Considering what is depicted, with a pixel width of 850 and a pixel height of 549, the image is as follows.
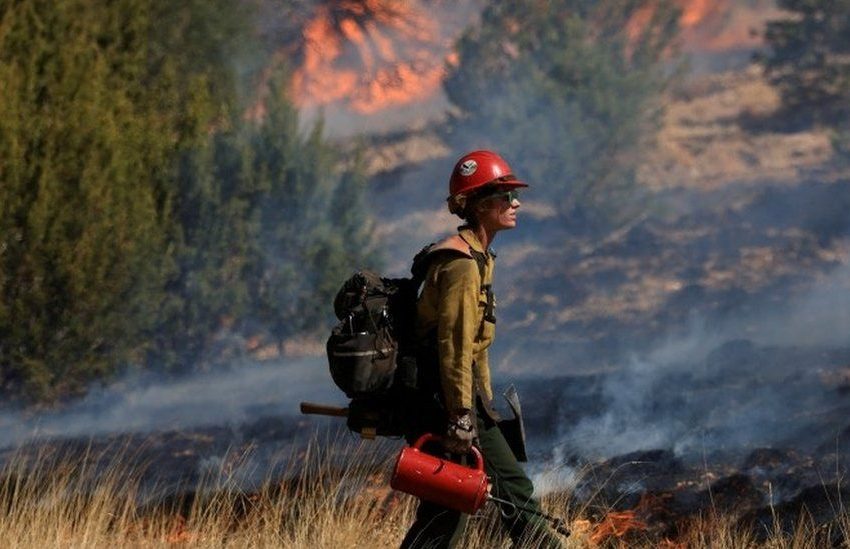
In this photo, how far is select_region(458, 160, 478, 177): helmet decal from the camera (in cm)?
482

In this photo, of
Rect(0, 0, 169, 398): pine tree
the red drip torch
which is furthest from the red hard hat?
Rect(0, 0, 169, 398): pine tree

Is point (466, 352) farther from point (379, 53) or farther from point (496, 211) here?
point (379, 53)

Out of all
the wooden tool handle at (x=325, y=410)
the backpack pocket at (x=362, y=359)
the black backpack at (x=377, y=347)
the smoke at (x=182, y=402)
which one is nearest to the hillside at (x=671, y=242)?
the smoke at (x=182, y=402)

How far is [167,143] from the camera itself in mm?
13781

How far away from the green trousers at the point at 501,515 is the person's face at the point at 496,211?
669 mm

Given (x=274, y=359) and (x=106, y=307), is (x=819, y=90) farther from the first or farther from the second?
(x=106, y=307)

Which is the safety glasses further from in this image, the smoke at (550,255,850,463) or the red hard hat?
the smoke at (550,255,850,463)

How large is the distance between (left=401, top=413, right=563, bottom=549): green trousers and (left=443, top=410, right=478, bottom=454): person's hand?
0.19m

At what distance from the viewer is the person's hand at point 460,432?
4523 millimetres

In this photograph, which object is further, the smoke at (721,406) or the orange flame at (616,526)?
the smoke at (721,406)

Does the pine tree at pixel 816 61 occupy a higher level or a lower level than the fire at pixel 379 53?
lower

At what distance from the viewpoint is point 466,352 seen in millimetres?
4516

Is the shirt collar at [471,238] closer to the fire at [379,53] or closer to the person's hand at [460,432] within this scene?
the person's hand at [460,432]

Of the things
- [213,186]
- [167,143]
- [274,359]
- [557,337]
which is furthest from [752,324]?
[167,143]
